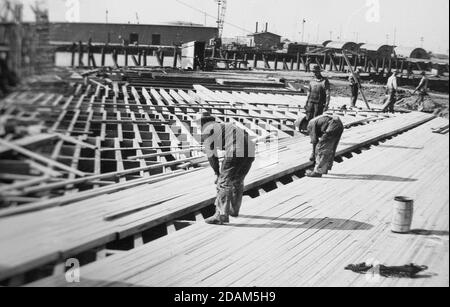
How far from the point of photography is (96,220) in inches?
198

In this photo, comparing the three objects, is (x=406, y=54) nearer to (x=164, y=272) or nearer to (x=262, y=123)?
(x=262, y=123)

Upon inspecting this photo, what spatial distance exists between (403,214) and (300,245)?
3.77ft

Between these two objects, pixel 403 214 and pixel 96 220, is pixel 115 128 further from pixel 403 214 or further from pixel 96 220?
pixel 403 214

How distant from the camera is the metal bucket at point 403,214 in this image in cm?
489

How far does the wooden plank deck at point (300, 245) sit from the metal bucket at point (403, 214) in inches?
3.5

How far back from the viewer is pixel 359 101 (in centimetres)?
1875

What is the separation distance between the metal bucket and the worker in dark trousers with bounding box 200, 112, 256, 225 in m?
1.59

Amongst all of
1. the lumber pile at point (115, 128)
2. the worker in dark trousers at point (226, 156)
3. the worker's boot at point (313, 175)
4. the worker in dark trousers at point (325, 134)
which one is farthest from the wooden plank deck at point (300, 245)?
the lumber pile at point (115, 128)

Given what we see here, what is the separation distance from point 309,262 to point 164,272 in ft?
4.33

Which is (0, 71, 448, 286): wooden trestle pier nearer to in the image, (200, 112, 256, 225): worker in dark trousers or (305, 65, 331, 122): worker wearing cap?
(200, 112, 256, 225): worker in dark trousers

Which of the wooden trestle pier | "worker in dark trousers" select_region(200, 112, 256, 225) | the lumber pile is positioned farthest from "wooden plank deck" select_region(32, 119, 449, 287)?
the lumber pile

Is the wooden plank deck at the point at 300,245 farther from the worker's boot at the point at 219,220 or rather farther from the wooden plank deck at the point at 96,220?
the wooden plank deck at the point at 96,220

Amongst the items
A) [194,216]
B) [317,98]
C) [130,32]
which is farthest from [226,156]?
[130,32]
